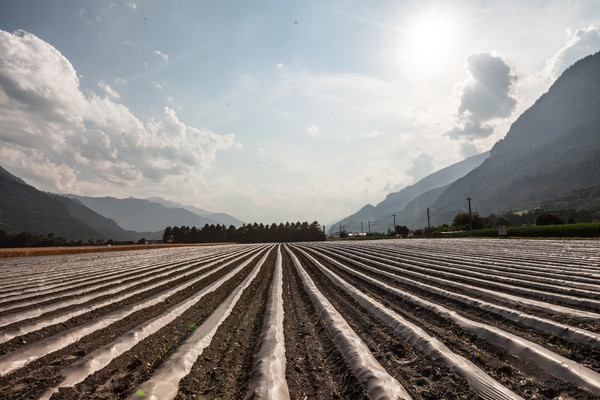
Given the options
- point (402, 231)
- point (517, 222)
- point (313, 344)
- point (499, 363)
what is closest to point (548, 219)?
point (402, 231)

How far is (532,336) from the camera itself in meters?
4.45

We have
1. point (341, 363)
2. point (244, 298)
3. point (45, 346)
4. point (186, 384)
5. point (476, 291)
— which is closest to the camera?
point (186, 384)

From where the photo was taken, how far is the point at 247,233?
375 ft

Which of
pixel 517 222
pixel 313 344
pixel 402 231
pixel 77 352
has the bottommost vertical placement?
pixel 313 344

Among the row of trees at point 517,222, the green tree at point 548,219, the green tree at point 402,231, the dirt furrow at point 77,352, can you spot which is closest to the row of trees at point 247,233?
the green tree at point 402,231

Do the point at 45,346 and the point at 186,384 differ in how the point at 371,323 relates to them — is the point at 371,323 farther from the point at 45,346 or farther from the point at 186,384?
the point at 45,346

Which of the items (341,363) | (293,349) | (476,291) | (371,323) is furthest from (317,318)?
(476,291)

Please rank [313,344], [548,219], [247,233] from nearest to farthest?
[313,344]
[548,219]
[247,233]

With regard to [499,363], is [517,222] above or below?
above

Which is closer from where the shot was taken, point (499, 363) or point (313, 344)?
point (499, 363)

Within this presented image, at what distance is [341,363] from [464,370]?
57.7 inches

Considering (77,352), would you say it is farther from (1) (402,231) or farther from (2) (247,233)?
(2) (247,233)

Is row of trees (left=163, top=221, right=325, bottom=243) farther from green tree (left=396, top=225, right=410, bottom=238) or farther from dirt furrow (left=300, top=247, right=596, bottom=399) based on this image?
dirt furrow (left=300, top=247, right=596, bottom=399)

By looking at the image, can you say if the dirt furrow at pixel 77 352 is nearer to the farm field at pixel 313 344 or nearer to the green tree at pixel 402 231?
the farm field at pixel 313 344
